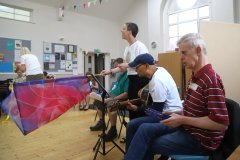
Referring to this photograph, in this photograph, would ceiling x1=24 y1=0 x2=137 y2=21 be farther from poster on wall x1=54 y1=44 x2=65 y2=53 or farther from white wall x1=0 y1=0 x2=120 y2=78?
poster on wall x1=54 y1=44 x2=65 y2=53

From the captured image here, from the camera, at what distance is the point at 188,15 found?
252 inches

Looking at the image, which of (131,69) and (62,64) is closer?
(131,69)

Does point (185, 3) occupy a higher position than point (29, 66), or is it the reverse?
point (185, 3)

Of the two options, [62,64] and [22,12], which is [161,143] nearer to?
[62,64]

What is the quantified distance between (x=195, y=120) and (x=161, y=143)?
0.28 meters

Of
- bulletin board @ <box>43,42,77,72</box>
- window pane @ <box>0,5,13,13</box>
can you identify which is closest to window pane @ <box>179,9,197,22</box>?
bulletin board @ <box>43,42,77,72</box>

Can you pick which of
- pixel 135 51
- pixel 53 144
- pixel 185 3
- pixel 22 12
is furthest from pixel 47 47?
pixel 135 51

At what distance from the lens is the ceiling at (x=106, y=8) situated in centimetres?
653

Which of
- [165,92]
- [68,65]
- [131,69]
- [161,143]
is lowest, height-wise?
[161,143]

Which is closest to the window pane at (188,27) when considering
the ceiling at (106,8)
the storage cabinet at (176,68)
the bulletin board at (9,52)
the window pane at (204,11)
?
the window pane at (204,11)

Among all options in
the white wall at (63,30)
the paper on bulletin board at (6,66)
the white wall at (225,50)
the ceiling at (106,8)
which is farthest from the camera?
the ceiling at (106,8)

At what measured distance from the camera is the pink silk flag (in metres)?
1.49

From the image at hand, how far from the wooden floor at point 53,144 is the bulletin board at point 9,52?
2.29 metres

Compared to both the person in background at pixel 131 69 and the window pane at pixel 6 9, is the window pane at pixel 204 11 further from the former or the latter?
the window pane at pixel 6 9
